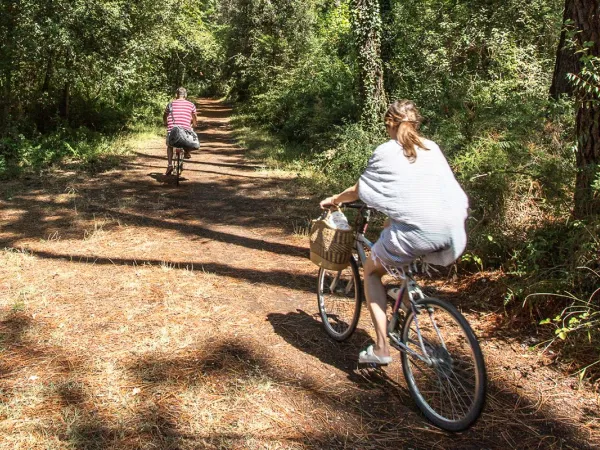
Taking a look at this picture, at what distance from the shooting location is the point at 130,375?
10.8 ft

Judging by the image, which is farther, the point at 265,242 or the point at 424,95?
the point at 424,95

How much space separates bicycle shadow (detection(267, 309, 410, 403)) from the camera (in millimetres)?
3361

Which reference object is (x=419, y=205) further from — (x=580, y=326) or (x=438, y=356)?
(x=580, y=326)

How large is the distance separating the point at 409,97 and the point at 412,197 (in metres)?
8.15

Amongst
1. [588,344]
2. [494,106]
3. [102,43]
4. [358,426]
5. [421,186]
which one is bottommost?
[358,426]

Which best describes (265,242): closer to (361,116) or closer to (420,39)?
(361,116)

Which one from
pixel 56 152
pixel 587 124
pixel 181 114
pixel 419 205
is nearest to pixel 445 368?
pixel 419 205

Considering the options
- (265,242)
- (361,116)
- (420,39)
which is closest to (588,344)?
(265,242)

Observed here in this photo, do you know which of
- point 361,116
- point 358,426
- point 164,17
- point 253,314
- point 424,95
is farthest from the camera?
point 164,17

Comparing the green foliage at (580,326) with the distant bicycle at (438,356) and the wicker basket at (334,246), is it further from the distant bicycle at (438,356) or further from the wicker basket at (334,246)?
the wicker basket at (334,246)

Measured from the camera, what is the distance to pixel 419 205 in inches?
107

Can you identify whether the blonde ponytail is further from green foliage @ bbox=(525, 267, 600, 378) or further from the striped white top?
green foliage @ bbox=(525, 267, 600, 378)

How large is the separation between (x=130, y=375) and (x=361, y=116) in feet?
29.3

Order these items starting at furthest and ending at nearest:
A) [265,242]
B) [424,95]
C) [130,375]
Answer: [424,95]
[265,242]
[130,375]
